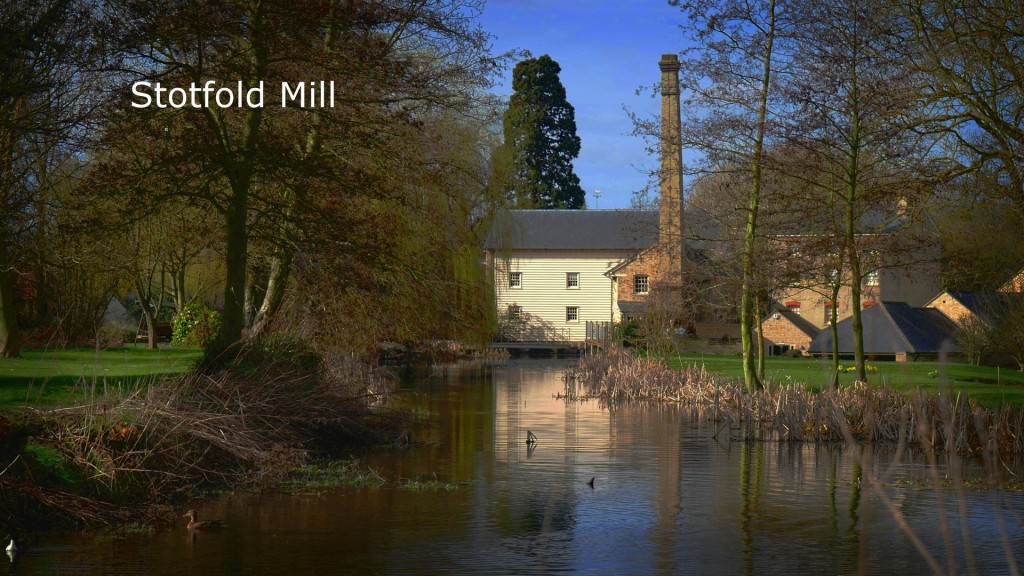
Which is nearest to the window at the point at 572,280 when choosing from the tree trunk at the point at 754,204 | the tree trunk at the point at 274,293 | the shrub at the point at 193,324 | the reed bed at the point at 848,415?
the shrub at the point at 193,324

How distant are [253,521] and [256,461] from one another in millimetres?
2650

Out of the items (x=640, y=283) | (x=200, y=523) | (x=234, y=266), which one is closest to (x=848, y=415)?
(x=234, y=266)

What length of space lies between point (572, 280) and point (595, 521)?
55905 millimetres

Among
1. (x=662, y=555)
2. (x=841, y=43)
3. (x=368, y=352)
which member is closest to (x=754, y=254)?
(x=841, y=43)

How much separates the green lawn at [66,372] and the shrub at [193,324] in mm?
5823

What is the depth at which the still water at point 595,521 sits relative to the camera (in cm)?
1038

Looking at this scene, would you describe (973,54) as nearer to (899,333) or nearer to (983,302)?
(983,302)

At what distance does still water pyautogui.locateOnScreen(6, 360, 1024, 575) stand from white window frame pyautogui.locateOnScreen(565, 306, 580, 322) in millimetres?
47899

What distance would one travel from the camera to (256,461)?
1482 centimetres

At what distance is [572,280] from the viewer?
68.4 metres

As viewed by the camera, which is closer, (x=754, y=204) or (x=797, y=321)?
(x=754, y=204)

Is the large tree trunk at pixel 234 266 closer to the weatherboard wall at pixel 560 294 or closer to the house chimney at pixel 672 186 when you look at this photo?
the house chimney at pixel 672 186

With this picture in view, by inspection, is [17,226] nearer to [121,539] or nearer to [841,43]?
[121,539]

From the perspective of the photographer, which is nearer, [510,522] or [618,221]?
[510,522]
